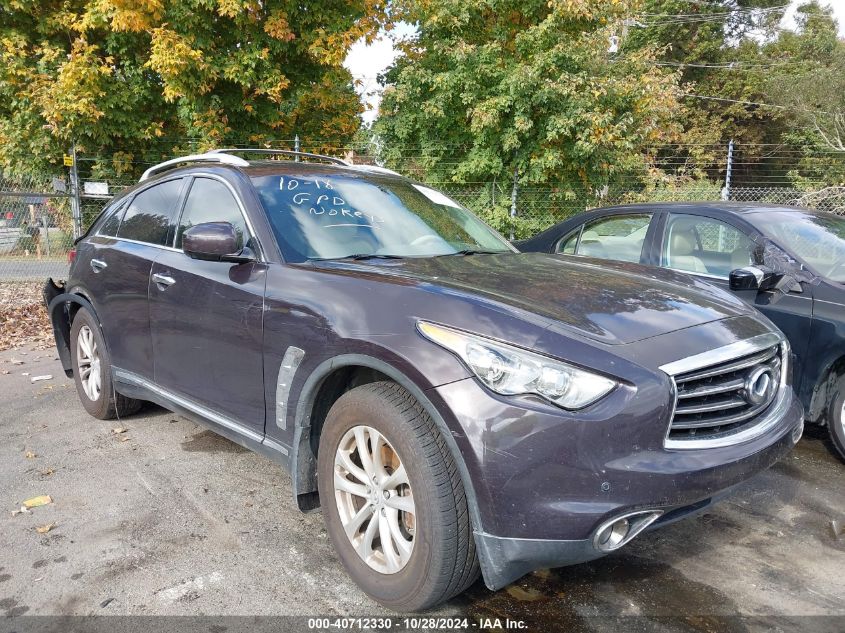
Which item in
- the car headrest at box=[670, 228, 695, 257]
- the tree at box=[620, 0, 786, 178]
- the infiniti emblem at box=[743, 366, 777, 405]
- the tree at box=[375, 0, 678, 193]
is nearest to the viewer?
the infiniti emblem at box=[743, 366, 777, 405]

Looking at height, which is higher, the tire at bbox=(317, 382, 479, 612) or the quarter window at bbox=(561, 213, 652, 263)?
→ the quarter window at bbox=(561, 213, 652, 263)

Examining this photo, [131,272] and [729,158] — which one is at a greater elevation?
[729,158]

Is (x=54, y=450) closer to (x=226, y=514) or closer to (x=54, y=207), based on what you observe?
(x=226, y=514)

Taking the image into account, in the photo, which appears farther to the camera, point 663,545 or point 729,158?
point 729,158

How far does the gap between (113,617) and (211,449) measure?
171cm

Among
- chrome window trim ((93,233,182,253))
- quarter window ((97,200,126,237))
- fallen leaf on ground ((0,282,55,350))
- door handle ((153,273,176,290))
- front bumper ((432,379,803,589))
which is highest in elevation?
quarter window ((97,200,126,237))

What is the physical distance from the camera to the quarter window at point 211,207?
3.13 m

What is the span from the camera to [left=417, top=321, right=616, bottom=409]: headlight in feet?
6.41

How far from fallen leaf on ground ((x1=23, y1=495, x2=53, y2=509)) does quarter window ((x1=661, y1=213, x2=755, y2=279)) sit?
4.43m

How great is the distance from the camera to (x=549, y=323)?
2109 millimetres

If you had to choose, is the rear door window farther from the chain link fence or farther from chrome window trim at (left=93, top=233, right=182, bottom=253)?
the chain link fence

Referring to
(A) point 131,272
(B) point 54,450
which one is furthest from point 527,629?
(B) point 54,450

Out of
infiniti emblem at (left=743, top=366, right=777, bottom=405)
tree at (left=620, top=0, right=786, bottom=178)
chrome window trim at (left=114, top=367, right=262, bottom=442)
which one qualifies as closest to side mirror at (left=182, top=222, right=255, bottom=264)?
chrome window trim at (left=114, top=367, right=262, bottom=442)

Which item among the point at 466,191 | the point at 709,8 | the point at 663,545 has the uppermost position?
the point at 709,8
